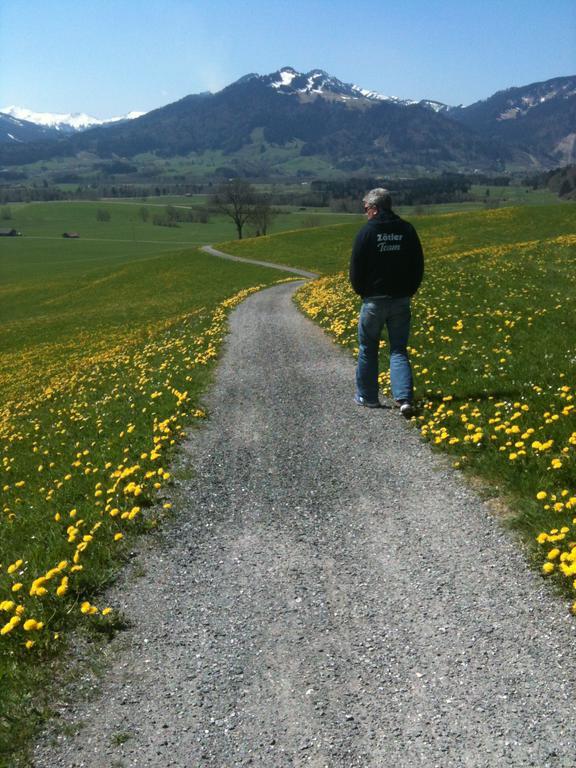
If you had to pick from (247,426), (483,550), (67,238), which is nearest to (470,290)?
(247,426)

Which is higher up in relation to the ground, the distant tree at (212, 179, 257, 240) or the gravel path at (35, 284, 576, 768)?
the distant tree at (212, 179, 257, 240)

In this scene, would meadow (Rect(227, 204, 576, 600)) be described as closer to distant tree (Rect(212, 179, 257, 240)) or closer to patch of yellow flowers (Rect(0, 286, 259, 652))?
patch of yellow flowers (Rect(0, 286, 259, 652))

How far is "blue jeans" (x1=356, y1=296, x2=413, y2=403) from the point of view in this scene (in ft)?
36.3

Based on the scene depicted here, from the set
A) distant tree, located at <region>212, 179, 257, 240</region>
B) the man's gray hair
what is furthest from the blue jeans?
distant tree, located at <region>212, 179, 257, 240</region>

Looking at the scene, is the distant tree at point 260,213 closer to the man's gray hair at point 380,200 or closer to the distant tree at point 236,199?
the distant tree at point 236,199

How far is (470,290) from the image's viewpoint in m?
22.1

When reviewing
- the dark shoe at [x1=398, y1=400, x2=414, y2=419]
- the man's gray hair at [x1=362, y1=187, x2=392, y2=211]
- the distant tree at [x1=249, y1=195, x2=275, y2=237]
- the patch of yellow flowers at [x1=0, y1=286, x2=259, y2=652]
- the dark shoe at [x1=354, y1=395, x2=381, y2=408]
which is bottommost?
the patch of yellow flowers at [x1=0, y1=286, x2=259, y2=652]

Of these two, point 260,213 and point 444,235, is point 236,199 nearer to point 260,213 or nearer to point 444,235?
point 260,213

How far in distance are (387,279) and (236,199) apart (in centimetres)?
11459

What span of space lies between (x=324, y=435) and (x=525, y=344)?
6.72 metres

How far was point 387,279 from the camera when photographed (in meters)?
10.8

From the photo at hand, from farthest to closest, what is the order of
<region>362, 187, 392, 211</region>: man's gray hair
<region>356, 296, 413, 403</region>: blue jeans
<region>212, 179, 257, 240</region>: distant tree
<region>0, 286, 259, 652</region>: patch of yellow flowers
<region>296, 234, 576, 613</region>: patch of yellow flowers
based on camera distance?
<region>212, 179, 257, 240</region>: distant tree < <region>356, 296, 413, 403</region>: blue jeans < <region>362, 187, 392, 211</region>: man's gray hair < <region>296, 234, 576, 613</region>: patch of yellow flowers < <region>0, 286, 259, 652</region>: patch of yellow flowers

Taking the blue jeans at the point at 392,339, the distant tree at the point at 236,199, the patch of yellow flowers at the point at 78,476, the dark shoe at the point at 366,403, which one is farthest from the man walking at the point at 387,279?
the distant tree at the point at 236,199

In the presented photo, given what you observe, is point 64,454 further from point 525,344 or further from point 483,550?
point 525,344
